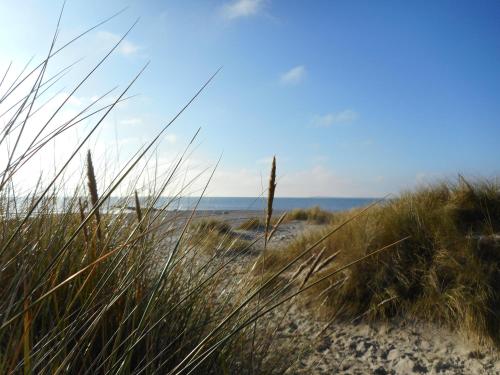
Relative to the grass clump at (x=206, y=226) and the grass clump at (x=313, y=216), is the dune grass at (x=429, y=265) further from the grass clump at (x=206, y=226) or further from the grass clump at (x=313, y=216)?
the grass clump at (x=313, y=216)

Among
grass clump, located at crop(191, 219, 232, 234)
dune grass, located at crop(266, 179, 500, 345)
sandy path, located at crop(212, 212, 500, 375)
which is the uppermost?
grass clump, located at crop(191, 219, 232, 234)

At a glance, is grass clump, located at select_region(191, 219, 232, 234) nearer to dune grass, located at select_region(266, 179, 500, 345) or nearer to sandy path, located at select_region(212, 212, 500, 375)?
sandy path, located at select_region(212, 212, 500, 375)

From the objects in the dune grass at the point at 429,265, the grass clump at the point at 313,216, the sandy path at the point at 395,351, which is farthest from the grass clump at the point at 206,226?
the grass clump at the point at 313,216

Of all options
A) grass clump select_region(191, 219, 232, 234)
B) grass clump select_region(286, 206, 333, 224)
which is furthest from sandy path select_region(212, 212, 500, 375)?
grass clump select_region(286, 206, 333, 224)

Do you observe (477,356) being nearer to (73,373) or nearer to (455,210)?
(455,210)

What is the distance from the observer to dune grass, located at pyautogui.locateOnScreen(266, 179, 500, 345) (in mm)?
3234

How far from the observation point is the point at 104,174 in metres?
2.79

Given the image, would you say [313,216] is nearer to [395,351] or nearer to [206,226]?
[395,351]

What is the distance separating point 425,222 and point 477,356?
1.45 metres

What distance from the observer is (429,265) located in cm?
371

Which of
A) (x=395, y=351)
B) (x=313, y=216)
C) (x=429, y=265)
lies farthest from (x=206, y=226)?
(x=313, y=216)

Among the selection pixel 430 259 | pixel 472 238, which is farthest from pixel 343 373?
pixel 472 238

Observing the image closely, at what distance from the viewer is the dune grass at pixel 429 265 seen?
10.6ft

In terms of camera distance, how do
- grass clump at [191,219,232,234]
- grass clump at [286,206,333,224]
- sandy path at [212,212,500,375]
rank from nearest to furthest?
1. grass clump at [191,219,232,234]
2. sandy path at [212,212,500,375]
3. grass clump at [286,206,333,224]
